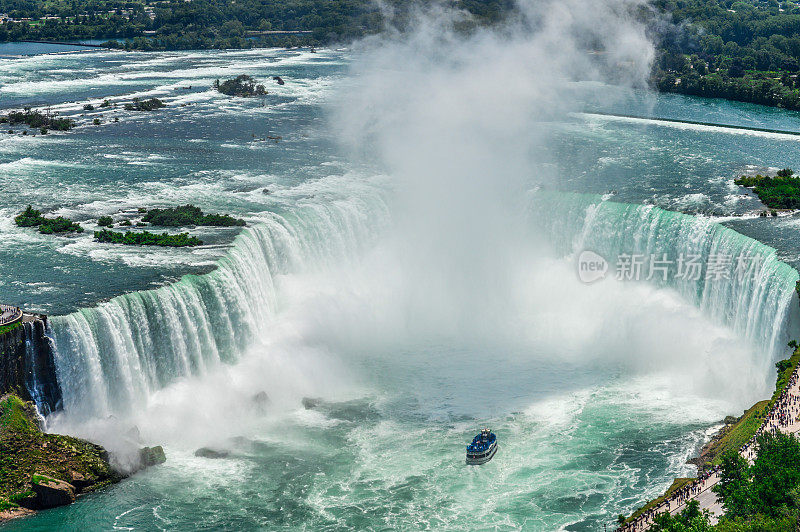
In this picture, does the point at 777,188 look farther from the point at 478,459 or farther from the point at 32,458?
the point at 32,458

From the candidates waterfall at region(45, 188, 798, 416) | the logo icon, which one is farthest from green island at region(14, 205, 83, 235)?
the logo icon

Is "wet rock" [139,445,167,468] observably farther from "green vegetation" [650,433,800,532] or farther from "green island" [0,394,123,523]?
"green vegetation" [650,433,800,532]

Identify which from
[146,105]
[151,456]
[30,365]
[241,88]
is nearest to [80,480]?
[151,456]

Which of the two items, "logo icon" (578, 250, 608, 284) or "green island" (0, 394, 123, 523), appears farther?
"logo icon" (578, 250, 608, 284)

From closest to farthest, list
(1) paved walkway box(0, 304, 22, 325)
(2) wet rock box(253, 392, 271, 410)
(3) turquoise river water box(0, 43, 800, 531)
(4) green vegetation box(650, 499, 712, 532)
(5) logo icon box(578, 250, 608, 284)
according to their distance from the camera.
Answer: (4) green vegetation box(650, 499, 712, 532), (3) turquoise river water box(0, 43, 800, 531), (1) paved walkway box(0, 304, 22, 325), (2) wet rock box(253, 392, 271, 410), (5) logo icon box(578, 250, 608, 284)

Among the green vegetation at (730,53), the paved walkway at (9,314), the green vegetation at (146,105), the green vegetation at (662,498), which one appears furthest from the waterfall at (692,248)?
the green vegetation at (730,53)

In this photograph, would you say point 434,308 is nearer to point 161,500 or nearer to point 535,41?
point 161,500

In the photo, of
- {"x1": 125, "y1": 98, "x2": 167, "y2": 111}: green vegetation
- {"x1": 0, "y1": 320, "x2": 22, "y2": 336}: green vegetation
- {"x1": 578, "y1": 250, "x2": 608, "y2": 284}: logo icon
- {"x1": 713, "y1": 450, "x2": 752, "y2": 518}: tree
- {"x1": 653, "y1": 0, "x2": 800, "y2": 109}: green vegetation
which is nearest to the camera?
{"x1": 713, "y1": 450, "x2": 752, "y2": 518}: tree
